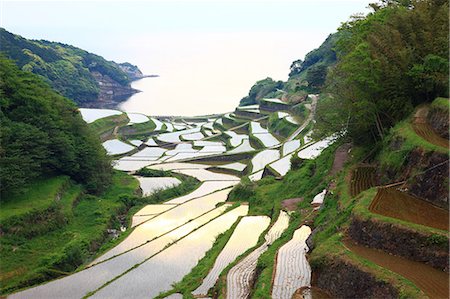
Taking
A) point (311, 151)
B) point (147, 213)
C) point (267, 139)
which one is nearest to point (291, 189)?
point (147, 213)

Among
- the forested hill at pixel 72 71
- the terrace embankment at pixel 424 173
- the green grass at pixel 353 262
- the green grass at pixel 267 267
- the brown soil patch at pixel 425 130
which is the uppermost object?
the forested hill at pixel 72 71

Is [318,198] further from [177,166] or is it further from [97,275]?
[177,166]

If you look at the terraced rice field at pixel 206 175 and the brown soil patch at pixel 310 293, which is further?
the terraced rice field at pixel 206 175

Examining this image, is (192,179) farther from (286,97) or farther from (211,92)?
(211,92)

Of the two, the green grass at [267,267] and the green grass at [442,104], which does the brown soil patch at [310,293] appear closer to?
the green grass at [267,267]

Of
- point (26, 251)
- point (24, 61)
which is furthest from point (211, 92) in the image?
point (26, 251)

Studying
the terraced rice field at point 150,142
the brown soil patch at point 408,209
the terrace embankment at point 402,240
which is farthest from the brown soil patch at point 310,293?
the terraced rice field at point 150,142
